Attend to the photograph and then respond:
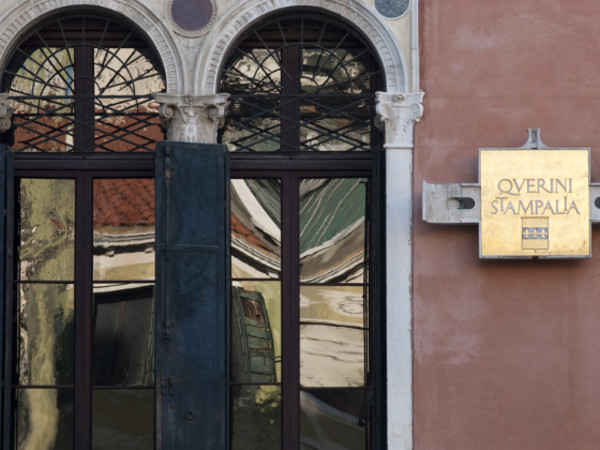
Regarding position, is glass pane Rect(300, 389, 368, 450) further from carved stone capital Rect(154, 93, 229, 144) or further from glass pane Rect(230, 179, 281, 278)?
carved stone capital Rect(154, 93, 229, 144)

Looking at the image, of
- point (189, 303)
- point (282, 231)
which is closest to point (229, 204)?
point (282, 231)

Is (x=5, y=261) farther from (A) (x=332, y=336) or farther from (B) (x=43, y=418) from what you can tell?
(A) (x=332, y=336)

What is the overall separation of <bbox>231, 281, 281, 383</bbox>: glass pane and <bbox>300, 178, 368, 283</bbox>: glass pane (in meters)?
0.33

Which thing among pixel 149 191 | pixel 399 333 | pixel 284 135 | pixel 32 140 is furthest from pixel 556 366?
pixel 32 140

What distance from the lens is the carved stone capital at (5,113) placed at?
7.55 m

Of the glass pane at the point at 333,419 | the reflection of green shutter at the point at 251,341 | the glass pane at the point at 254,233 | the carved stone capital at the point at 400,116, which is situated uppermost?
the carved stone capital at the point at 400,116

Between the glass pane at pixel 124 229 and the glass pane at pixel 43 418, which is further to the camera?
the glass pane at pixel 124 229

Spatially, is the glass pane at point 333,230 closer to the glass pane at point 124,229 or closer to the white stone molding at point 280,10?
the white stone molding at point 280,10

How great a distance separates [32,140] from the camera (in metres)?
7.73

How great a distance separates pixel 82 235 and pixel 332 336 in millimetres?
2031

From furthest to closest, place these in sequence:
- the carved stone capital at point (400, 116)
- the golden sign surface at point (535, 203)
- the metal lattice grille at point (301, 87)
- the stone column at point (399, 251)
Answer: the metal lattice grille at point (301, 87)
the carved stone capital at point (400, 116)
the stone column at point (399, 251)
the golden sign surface at point (535, 203)

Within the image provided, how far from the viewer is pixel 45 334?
24.8 ft

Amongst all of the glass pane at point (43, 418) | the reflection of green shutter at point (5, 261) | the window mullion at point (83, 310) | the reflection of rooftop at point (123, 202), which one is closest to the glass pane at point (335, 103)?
the reflection of rooftop at point (123, 202)

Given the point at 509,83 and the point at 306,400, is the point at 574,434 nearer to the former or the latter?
the point at 306,400
